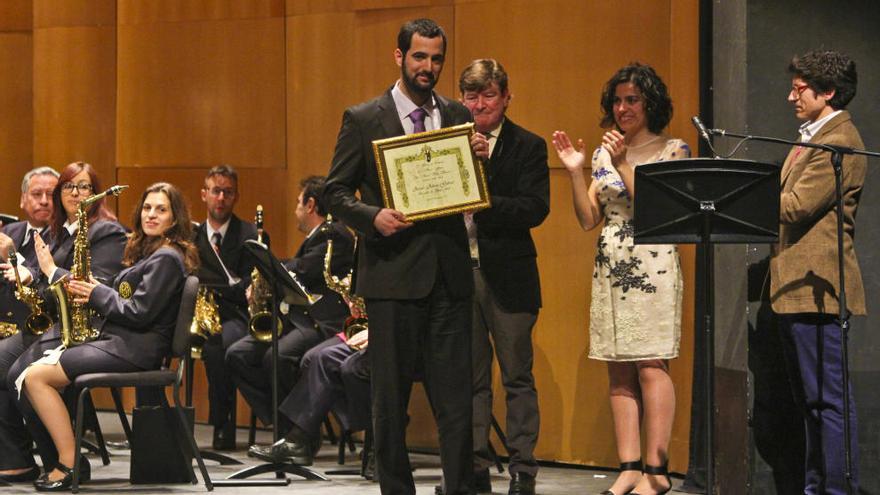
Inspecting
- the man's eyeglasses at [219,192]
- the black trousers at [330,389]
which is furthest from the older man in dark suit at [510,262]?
the man's eyeglasses at [219,192]

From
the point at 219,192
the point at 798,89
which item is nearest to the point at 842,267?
the point at 798,89

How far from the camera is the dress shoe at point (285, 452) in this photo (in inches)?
244

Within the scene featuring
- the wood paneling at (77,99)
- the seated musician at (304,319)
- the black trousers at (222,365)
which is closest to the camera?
the seated musician at (304,319)

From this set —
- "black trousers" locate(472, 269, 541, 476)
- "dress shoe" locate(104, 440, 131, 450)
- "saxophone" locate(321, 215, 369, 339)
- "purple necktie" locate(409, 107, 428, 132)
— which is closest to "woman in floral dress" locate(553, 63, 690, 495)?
"black trousers" locate(472, 269, 541, 476)

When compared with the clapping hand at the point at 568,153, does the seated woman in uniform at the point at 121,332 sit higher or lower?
lower

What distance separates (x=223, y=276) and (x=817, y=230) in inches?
137

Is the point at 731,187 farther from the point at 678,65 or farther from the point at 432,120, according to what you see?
the point at 678,65

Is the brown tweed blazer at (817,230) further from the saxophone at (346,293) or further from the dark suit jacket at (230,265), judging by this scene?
the dark suit jacket at (230,265)

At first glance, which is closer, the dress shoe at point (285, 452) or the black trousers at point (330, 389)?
the dress shoe at point (285, 452)

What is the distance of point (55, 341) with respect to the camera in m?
6.27

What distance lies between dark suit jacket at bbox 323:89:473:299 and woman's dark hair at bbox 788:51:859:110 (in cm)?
125

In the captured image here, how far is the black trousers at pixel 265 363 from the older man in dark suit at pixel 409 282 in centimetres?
237

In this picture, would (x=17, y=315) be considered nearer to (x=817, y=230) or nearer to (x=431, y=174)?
(x=431, y=174)

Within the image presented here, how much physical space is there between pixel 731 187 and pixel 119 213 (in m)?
4.95
